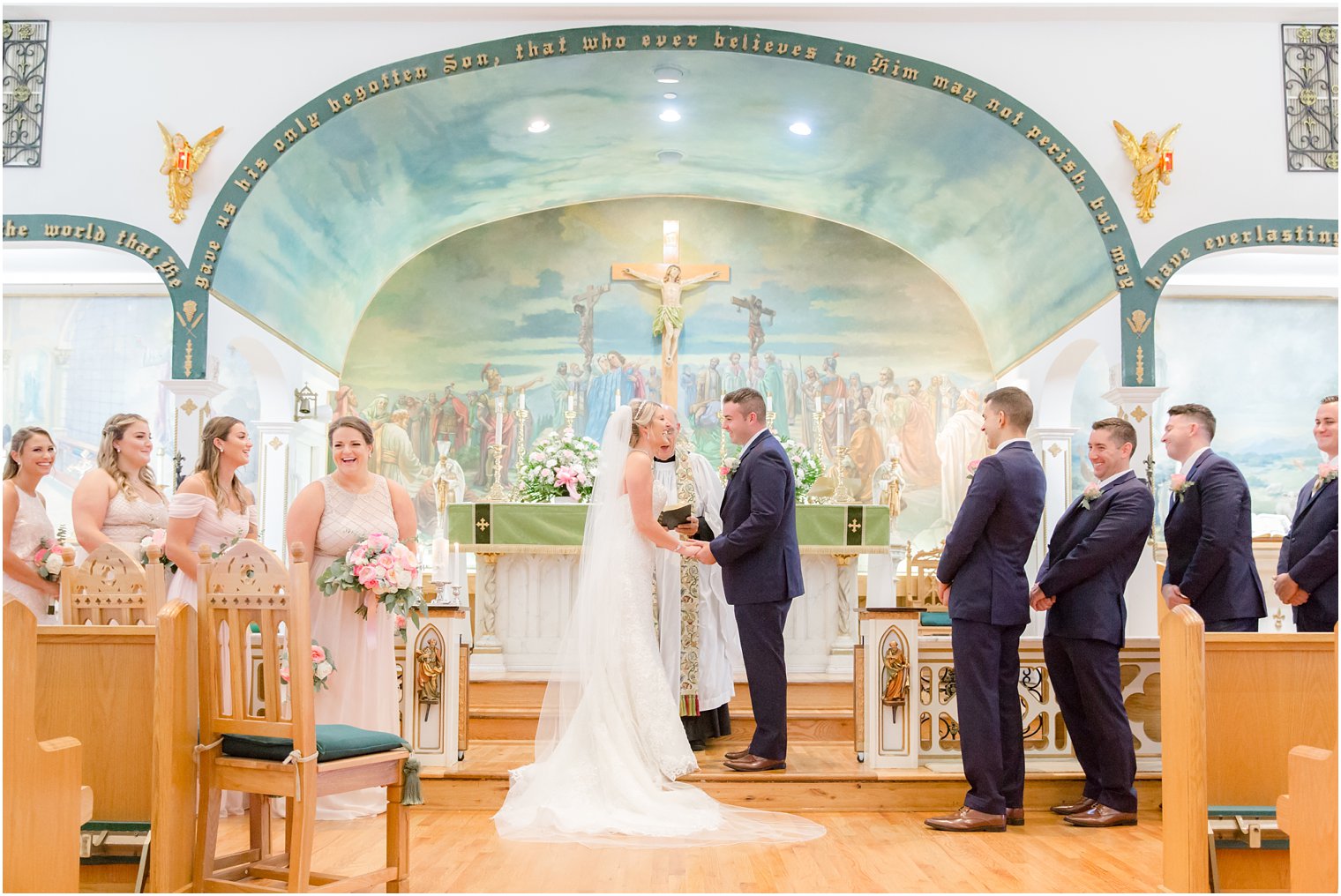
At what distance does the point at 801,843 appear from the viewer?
4.79 metres

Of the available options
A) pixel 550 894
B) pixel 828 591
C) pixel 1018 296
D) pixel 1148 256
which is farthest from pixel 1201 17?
pixel 550 894

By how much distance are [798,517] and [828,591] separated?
1.95 feet

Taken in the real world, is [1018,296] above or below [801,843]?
above

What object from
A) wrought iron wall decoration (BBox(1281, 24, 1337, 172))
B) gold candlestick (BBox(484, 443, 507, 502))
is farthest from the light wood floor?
wrought iron wall decoration (BBox(1281, 24, 1337, 172))

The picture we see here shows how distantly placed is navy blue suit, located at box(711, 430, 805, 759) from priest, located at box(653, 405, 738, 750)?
0.42 m

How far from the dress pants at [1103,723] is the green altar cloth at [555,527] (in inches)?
86.6

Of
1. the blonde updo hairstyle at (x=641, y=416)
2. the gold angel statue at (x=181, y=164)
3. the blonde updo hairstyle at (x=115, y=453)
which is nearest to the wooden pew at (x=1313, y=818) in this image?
the blonde updo hairstyle at (x=641, y=416)

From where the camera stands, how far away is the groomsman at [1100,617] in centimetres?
512

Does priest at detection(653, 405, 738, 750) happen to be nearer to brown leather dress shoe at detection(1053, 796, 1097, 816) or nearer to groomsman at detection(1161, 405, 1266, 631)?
brown leather dress shoe at detection(1053, 796, 1097, 816)

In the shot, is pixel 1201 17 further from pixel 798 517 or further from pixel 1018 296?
pixel 798 517

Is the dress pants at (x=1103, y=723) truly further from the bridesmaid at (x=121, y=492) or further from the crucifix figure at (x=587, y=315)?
the crucifix figure at (x=587, y=315)

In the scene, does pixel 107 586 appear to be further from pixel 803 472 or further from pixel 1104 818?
pixel 803 472

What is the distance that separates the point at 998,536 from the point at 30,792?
3845mm

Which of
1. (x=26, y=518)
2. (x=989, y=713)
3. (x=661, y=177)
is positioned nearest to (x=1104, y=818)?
(x=989, y=713)
